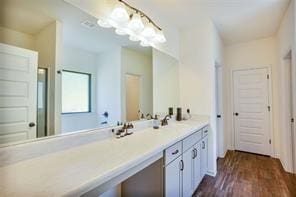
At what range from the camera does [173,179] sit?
1.60 metres

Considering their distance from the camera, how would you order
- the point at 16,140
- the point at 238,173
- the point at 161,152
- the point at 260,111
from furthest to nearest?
the point at 260,111, the point at 238,173, the point at 161,152, the point at 16,140

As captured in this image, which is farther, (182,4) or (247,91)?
(247,91)

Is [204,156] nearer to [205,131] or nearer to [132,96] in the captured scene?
[205,131]

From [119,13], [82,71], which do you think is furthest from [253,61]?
[82,71]

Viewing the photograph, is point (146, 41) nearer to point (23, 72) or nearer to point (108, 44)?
point (108, 44)

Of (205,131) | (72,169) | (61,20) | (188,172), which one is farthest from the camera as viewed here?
(205,131)

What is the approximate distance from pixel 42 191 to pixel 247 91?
432 cm

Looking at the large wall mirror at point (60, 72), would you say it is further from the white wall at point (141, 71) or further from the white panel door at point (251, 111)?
the white panel door at point (251, 111)

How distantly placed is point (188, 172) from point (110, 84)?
130cm

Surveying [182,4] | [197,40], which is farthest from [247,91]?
[182,4]

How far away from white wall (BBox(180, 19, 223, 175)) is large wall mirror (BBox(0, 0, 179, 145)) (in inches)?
47.0

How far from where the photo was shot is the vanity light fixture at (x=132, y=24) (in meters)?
1.72

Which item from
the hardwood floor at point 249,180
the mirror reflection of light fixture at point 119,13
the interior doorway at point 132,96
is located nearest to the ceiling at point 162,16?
the mirror reflection of light fixture at point 119,13

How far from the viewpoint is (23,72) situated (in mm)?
1083
